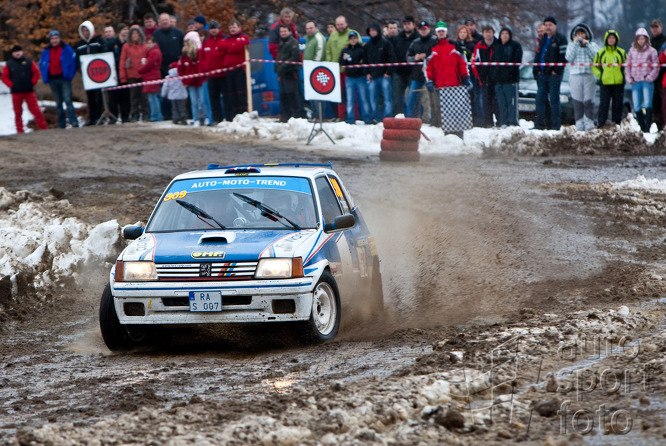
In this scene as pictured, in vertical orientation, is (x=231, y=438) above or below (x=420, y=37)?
below

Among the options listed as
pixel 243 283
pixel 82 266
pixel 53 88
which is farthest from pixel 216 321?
pixel 53 88

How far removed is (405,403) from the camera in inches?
221

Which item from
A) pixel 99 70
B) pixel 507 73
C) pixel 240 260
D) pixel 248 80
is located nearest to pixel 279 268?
pixel 240 260

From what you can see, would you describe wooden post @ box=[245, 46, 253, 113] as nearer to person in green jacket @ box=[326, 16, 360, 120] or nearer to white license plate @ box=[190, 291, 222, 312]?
person in green jacket @ box=[326, 16, 360, 120]

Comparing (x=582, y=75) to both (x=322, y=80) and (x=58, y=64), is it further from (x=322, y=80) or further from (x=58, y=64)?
(x=58, y=64)

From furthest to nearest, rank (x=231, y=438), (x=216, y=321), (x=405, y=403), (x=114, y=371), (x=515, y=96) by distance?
(x=515, y=96)
(x=216, y=321)
(x=114, y=371)
(x=405, y=403)
(x=231, y=438)

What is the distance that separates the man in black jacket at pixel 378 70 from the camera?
70.0 ft

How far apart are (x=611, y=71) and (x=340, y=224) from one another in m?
12.6

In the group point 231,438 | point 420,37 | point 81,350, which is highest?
point 420,37

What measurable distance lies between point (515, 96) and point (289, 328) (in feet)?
45.6

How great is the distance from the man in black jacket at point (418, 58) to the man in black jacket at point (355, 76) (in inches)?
39.9

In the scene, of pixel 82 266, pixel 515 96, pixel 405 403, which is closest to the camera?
pixel 405 403

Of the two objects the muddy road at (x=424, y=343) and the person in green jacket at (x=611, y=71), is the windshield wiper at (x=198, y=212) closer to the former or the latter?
the muddy road at (x=424, y=343)

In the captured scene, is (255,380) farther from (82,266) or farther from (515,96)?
(515,96)
